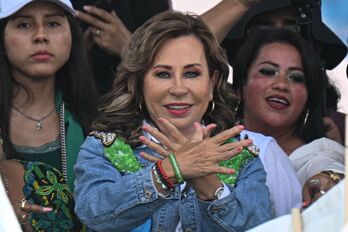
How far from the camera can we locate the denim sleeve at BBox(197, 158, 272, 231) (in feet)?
12.9

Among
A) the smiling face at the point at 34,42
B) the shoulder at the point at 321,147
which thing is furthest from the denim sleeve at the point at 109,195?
the shoulder at the point at 321,147

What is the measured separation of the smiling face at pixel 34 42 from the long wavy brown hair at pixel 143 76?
0.33 meters

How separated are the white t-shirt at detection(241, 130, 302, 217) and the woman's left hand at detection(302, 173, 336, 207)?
0.04 meters

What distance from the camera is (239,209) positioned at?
3971mm

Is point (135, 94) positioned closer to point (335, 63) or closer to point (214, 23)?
point (214, 23)

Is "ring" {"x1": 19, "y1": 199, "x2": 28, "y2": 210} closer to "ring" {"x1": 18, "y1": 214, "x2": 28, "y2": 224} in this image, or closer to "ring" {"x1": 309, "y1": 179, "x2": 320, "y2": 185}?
"ring" {"x1": 18, "y1": 214, "x2": 28, "y2": 224}

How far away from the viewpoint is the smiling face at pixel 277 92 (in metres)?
4.89

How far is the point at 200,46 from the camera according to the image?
4297 mm

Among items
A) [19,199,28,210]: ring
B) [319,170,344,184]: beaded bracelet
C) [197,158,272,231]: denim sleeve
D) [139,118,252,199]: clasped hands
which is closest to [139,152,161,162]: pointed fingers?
[139,118,252,199]: clasped hands

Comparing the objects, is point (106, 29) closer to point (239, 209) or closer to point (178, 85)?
point (178, 85)

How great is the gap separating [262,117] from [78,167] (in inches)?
42.4

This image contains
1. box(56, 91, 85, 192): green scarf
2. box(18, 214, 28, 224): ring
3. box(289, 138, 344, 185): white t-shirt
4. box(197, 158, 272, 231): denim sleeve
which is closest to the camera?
box(197, 158, 272, 231): denim sleeve

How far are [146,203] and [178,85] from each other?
1.57 feet

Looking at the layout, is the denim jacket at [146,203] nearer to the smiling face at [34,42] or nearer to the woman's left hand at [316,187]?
the woman's left hand at [316,187]
